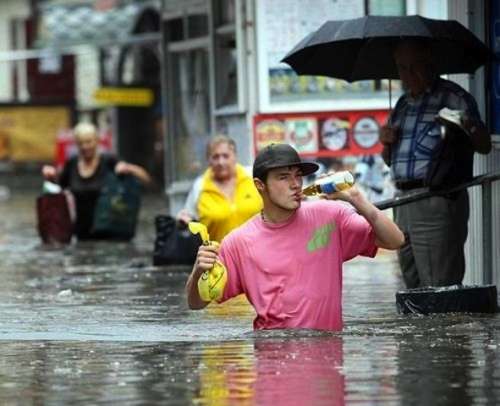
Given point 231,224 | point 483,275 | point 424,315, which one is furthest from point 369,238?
point 231,224

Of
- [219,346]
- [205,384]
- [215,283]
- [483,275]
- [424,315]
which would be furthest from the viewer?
[483,275]

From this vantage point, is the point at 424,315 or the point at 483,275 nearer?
the point at 424,315

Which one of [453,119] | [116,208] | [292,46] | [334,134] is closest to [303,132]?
[334,134]

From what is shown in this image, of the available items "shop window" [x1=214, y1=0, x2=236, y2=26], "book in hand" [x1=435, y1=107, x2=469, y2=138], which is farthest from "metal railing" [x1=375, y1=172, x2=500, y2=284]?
"shop window" [x1=214, y1=0, x2=236, y2=26]

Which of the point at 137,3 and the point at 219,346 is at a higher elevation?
the point at 137,3

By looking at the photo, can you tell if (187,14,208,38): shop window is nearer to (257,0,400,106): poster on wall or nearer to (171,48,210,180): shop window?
(171,48,210,180): shop window

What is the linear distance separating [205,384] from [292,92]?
30.4ft

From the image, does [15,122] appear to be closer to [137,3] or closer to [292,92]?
[137,3]

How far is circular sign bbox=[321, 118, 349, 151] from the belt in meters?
5.74

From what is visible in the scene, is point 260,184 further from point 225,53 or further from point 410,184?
point 225,53

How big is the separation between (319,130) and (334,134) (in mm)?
148

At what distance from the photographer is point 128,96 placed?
42.8 m

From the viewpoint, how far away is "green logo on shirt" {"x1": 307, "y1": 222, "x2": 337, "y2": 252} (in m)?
9.26

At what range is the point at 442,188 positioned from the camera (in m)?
11.2
